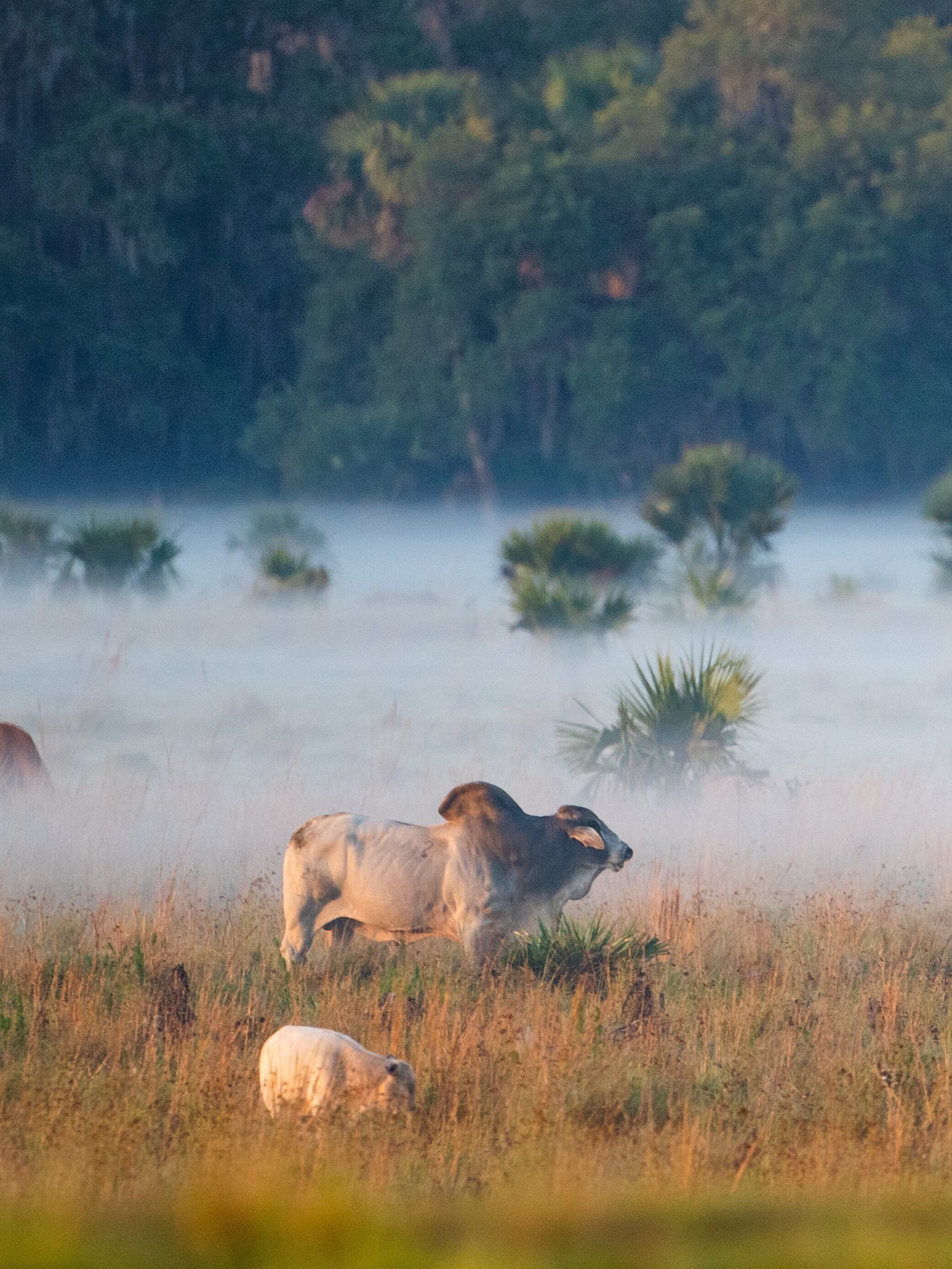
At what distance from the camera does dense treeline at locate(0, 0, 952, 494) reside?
39375 millimetres

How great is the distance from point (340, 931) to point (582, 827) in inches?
35.9

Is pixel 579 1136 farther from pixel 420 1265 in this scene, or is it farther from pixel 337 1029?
pixel 420 1265

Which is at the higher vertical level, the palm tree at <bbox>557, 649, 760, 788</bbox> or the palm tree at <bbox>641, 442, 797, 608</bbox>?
the palm tree at <bbox>641, 442, 797, 608</bbox>

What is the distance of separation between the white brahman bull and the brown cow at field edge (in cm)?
416

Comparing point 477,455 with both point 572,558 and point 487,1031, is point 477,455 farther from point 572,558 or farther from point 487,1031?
point 487,1031

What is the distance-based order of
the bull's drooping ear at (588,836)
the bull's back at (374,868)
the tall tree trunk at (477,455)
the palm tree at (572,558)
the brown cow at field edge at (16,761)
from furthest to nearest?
the tall tree trunk at (477,455) < the palm tree at (572,558) < the brown cow at field edge at (16,761) < the bull's drooping ear at (588,836) < the bull's back at (374,868)

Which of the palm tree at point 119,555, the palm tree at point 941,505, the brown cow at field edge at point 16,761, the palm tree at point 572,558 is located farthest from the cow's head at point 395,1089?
the palm tree at point 941,505

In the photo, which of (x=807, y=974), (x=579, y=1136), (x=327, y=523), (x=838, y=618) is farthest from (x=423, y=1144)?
(x=327, y=523)

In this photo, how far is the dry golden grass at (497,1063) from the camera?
3736 mm

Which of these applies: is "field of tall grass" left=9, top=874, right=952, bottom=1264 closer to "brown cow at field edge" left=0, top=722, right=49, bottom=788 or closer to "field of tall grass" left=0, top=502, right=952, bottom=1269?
"field of tall grass" left=0, top=502, right=952, bottom=1269

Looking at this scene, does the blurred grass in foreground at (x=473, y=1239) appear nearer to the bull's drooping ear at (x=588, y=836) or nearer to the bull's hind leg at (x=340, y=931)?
the bull's drooping ear at (x=588, y=836)

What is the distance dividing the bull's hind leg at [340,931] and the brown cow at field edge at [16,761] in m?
3.96

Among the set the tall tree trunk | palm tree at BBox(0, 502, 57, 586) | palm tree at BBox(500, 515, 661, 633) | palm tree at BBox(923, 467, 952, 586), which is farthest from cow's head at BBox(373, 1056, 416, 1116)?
the tall tree trunk

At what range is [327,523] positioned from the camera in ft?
129
